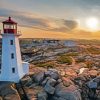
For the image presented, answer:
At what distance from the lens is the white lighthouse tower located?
41.0 metres

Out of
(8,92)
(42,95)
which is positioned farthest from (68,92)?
(8,92)

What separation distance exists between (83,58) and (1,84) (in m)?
31.1

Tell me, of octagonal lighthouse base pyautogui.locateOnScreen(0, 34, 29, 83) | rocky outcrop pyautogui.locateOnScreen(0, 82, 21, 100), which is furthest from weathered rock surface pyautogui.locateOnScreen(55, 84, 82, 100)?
octagonal lighthouse base pyautogui.locateOnScreen(0, 34, 29, 83)

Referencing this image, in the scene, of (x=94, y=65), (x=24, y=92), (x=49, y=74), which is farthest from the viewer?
(x=94, y=65)

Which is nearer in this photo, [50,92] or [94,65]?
[50,92]

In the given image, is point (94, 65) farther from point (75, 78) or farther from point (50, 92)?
point (50, 92)

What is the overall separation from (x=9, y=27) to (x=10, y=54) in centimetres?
376

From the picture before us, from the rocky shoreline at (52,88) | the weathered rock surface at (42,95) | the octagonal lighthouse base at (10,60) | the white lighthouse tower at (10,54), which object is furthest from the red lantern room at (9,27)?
Answer: the weathered rock surface at (42,95)

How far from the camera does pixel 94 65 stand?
57469 mm

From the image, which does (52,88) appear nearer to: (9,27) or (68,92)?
(68,92)

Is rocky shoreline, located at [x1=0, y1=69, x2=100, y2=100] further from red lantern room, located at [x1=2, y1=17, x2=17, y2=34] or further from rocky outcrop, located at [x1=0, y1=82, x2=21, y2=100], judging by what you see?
red lantern room, located at [x1=2, y1=17, x2=17, y2=34]

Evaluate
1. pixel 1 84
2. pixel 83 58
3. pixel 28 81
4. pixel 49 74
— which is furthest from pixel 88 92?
pixel 83 58

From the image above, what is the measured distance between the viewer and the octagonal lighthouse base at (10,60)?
41125mm

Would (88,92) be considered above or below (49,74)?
below
